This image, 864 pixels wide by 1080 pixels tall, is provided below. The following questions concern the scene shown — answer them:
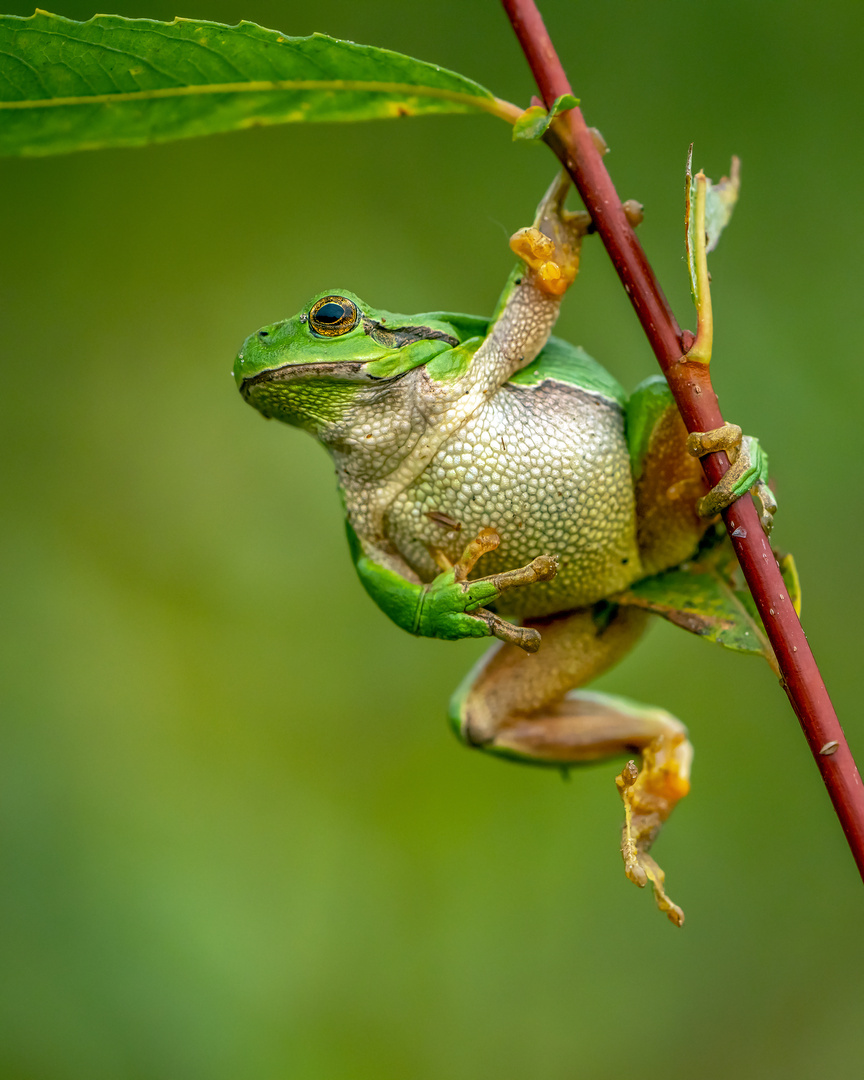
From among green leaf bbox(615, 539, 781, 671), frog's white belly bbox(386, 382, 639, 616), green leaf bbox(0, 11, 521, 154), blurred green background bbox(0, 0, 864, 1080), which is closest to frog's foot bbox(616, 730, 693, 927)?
green leaf bbox(615, 539, 781, 671)

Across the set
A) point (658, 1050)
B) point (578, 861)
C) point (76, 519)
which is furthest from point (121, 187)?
point (658, 1050)

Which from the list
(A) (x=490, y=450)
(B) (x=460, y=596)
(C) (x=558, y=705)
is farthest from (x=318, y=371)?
(C) (x=558, y=705)

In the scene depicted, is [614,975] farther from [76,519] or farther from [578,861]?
[76,519]

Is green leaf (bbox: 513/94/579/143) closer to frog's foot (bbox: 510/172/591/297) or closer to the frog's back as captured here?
frog's foot (bbox: 510/172/591/297)

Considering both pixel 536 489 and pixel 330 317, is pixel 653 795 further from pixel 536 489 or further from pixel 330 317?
pixel 330 317

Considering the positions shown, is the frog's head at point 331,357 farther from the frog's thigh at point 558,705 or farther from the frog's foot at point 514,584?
the frog's thigh at point 558,705

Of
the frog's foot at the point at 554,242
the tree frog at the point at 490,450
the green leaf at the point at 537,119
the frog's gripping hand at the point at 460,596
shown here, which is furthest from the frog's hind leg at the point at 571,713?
the green leaf at the point at 537,119

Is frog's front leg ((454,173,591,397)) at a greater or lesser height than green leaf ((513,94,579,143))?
lesser
